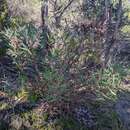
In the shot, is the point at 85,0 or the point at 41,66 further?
the point at 85,0

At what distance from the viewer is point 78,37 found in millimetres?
6336

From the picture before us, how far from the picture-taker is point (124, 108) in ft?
22.7

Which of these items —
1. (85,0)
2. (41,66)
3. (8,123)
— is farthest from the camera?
(85,0)

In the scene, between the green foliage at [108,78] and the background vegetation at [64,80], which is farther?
the green foliage at [108,78]

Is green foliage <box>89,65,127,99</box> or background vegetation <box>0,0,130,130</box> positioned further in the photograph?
green foliage <box>89,65,127,99</box>

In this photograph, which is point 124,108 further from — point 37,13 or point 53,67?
point 37,13

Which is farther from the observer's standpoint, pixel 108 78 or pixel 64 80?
pixel 108 78

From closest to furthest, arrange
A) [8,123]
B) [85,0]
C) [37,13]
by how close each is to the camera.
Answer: [8,123] → [85,0] → [37,13]

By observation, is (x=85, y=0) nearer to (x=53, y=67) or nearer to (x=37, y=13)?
(x=37, y=13)

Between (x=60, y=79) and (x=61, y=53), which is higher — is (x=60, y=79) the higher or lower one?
the lower one

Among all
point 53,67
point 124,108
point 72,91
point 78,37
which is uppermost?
point 78,37

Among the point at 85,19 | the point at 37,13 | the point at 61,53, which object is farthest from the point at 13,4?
the point at 61,53

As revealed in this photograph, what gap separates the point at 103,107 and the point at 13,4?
4419 millimetres

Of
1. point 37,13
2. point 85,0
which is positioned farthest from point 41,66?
point 37,13
